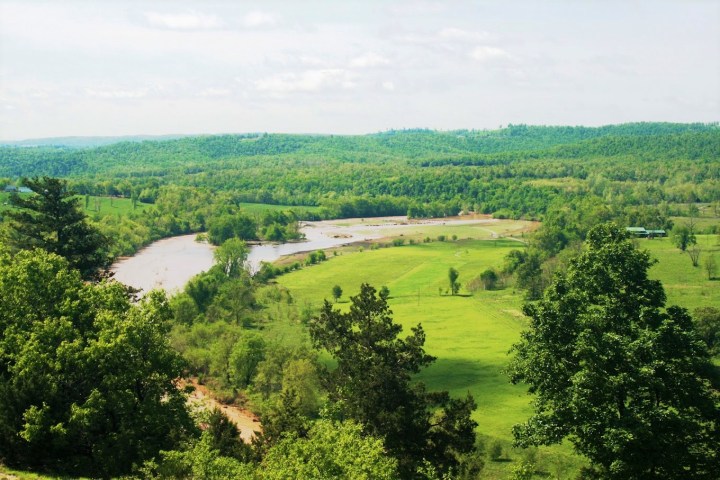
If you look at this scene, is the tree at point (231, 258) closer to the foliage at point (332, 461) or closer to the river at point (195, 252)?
the river at point (195, 252)

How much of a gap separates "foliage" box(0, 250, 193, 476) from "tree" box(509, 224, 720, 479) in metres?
15.7

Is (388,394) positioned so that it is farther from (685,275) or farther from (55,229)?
(685,275)

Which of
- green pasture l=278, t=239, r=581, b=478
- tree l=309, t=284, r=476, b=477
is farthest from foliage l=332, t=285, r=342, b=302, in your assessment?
tree l=309, t=284, r=476, b=477

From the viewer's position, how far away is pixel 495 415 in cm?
5403

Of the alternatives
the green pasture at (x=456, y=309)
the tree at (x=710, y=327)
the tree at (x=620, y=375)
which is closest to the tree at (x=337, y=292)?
the green pasture at (x=456, y=309)

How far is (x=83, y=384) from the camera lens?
29.8m

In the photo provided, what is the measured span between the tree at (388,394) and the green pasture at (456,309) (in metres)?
11.5

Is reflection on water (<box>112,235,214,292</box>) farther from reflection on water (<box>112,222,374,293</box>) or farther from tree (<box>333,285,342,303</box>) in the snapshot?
tree (<box>333,285,342,303</box>)

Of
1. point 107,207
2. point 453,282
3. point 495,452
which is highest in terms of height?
point 107,207

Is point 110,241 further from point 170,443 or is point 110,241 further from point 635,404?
point 635,404

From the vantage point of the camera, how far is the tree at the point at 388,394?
3159cm

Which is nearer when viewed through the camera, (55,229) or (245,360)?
(55,229)

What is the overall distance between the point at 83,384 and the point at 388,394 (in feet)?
43.4

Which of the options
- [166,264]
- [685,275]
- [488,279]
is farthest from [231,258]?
[685,275]
